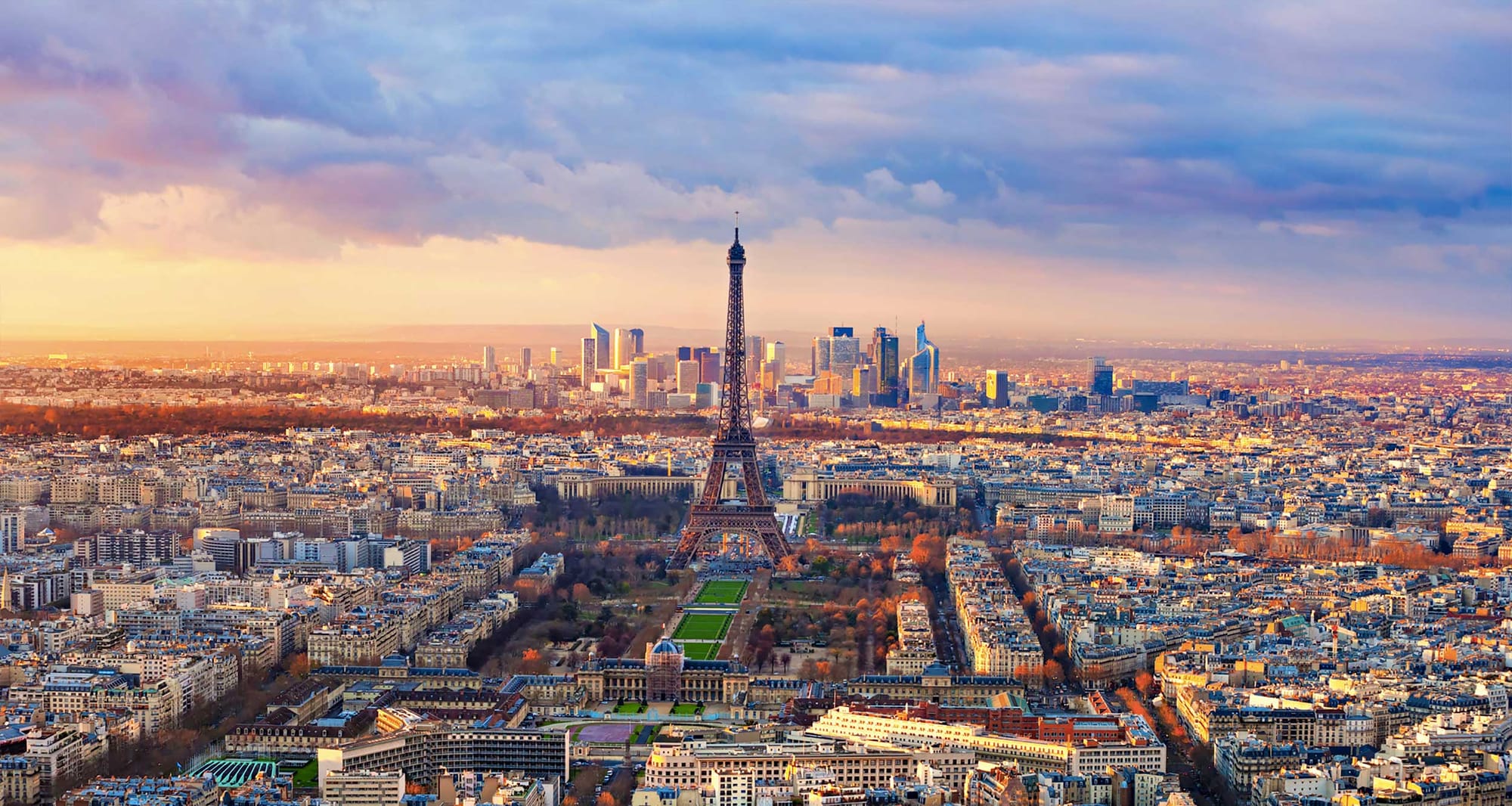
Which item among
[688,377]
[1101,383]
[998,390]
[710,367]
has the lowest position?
[998,390]

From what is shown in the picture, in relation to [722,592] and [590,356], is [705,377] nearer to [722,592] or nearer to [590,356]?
[590,356]

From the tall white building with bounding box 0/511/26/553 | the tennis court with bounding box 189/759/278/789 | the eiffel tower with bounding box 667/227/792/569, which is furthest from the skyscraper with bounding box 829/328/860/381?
the tennis court with bounding box 189/759/278/789

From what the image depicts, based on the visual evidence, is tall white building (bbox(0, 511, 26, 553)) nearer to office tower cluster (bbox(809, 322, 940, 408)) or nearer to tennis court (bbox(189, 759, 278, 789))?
tennis court (bbox(189, 759, 278, 789))

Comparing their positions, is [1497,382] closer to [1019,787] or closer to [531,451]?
[531,451]

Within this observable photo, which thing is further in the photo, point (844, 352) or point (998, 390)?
point (844, 352)

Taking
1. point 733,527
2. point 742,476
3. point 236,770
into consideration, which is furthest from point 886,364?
point 236,770
